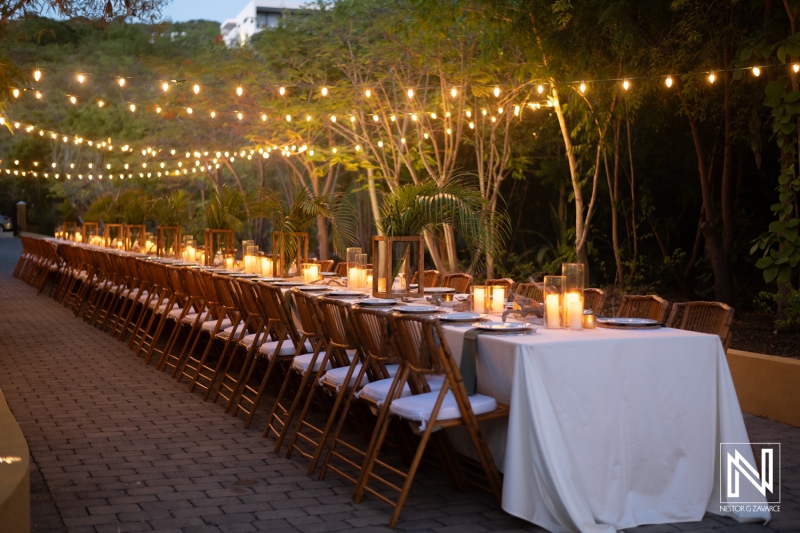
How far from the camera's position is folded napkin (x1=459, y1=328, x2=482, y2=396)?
4418 millimetres

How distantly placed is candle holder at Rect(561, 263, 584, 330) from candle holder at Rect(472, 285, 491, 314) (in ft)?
2.63

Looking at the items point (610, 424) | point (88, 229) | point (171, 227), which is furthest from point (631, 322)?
point (88, 229)

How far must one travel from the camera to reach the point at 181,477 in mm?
4855

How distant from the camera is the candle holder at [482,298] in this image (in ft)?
17.7

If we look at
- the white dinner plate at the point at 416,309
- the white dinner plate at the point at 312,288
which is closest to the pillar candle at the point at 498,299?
the white dinner plate at the point at 416,309

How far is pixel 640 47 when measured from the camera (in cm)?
885

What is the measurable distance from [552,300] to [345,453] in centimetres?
156

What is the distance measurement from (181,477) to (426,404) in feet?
4.82

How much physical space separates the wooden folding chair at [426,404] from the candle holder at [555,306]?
0.53 m

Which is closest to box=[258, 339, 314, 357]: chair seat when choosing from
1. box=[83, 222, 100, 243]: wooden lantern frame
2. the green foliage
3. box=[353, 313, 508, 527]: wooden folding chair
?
box=[353, 313, 508, 527]: wooden folding chair

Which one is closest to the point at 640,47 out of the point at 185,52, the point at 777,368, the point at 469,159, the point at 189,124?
the point at 777,368

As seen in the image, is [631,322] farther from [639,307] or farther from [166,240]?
[166,240]

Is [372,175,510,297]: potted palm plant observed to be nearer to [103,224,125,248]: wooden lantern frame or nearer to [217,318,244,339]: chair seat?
[217,318,244,339]: chair seat

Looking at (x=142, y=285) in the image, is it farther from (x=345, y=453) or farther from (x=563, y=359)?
(x=563, y=359)
